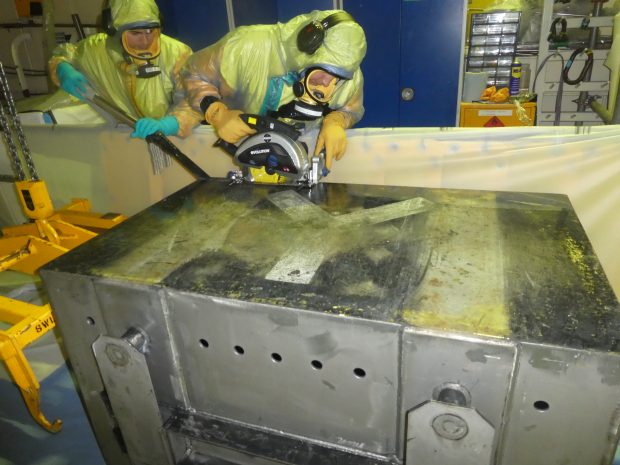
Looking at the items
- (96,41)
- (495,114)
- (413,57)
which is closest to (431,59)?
(413,57)

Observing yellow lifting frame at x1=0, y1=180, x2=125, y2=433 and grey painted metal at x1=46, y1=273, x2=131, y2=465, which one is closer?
grey painted metal at x1=46, y1=273, x2=131, y2=465

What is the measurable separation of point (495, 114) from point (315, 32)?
76.3 inches

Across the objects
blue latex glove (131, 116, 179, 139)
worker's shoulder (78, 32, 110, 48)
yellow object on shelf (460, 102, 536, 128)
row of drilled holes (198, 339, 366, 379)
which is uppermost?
worker's shoulder (78, 32, 110, 48)

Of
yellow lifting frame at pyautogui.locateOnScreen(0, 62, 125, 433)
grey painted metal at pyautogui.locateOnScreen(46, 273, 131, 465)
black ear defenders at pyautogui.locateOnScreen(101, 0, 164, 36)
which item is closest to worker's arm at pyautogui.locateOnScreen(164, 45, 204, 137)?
black ear defenders at pyautogui.locateOnScreen(101, 0, 164, 36)

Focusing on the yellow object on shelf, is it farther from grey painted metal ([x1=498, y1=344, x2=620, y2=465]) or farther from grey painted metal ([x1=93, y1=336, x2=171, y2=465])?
grey painted metal ([x1=93, y1=336, x2=171, y2=465])

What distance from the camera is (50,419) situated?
1.27 metres

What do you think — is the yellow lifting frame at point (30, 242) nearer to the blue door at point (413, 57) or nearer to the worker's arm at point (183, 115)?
the worker's arm at point (183, 115)

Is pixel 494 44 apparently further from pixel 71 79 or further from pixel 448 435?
pixel 448 435

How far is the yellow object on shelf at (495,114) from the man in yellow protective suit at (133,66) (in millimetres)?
1819

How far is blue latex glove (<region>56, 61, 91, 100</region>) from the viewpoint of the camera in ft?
5.81

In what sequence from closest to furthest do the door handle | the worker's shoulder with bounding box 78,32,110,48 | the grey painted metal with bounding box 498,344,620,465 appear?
the grey painted metal with bounding box 498,344,620,465, the worker's shoulder with bounding box 78,32,110,48, the door handle

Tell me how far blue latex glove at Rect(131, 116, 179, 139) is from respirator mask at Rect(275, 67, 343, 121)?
1.51ft

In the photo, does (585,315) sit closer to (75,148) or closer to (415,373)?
(415,373)

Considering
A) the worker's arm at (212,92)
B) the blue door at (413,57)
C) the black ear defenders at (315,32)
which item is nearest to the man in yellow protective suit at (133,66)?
the worker's arm at (212,92)
